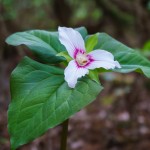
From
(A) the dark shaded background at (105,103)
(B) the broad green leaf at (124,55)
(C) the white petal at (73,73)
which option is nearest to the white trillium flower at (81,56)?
(C) the white petal at (73,73)

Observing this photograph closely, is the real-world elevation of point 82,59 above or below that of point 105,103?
above

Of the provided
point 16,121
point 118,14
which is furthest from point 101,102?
point 16,121

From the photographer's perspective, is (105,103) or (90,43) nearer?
(90,43)

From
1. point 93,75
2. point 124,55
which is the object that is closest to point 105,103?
point 124,55

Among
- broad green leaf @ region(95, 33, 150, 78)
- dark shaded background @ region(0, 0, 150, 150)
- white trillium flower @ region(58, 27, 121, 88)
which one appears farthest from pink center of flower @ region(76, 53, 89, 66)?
dark shaded background @ region(0, 0, 150, 150)

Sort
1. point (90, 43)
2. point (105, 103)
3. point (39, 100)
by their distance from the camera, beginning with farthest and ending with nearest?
point (105, 103), point (90, 43), point (39, 100)

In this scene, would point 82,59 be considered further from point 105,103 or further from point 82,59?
point 105,103

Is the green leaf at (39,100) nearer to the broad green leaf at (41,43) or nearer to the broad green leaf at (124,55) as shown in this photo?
the broad green leaf at (41,43)

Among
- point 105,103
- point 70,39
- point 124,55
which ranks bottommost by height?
point 105,103
